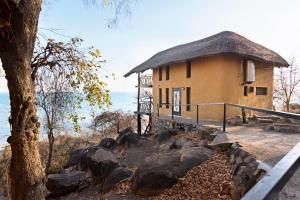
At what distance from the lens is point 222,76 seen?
13742 millimetres

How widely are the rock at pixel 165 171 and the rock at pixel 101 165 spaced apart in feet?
6.27

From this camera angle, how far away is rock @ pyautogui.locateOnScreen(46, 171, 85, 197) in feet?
27.6

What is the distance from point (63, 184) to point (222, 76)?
31.7 feet

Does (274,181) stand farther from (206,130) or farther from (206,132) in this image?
(206,130)

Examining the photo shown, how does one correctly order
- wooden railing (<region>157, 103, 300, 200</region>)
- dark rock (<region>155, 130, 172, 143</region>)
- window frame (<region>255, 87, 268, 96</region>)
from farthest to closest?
window frame (<region>255, 87, 268, 96</region>) → dark rock (<region>155, 130, 172, 143</region>) → wooden railing (<region>157, 103, 300, 200</region>)

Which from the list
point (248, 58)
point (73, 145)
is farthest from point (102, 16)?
point (73, 145)

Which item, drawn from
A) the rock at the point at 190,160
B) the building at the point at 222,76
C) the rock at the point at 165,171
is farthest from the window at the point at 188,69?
the rock at the point at 190,160

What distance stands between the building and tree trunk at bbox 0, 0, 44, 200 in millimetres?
9037

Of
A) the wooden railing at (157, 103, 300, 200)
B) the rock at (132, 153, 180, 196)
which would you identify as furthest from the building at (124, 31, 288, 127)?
the wooden railing at (157, 103, 300, 200)

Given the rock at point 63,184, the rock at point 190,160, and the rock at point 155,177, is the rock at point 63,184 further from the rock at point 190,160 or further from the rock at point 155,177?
the rock at point 190,160

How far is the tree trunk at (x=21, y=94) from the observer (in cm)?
382

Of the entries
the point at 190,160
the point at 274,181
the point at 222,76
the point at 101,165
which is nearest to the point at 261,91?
the point at 222,76

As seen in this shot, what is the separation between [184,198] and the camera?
5.60 metres

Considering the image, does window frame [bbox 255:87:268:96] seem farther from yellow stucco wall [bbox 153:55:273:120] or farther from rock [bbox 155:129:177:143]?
rock [bbox 155:129:177:143]
